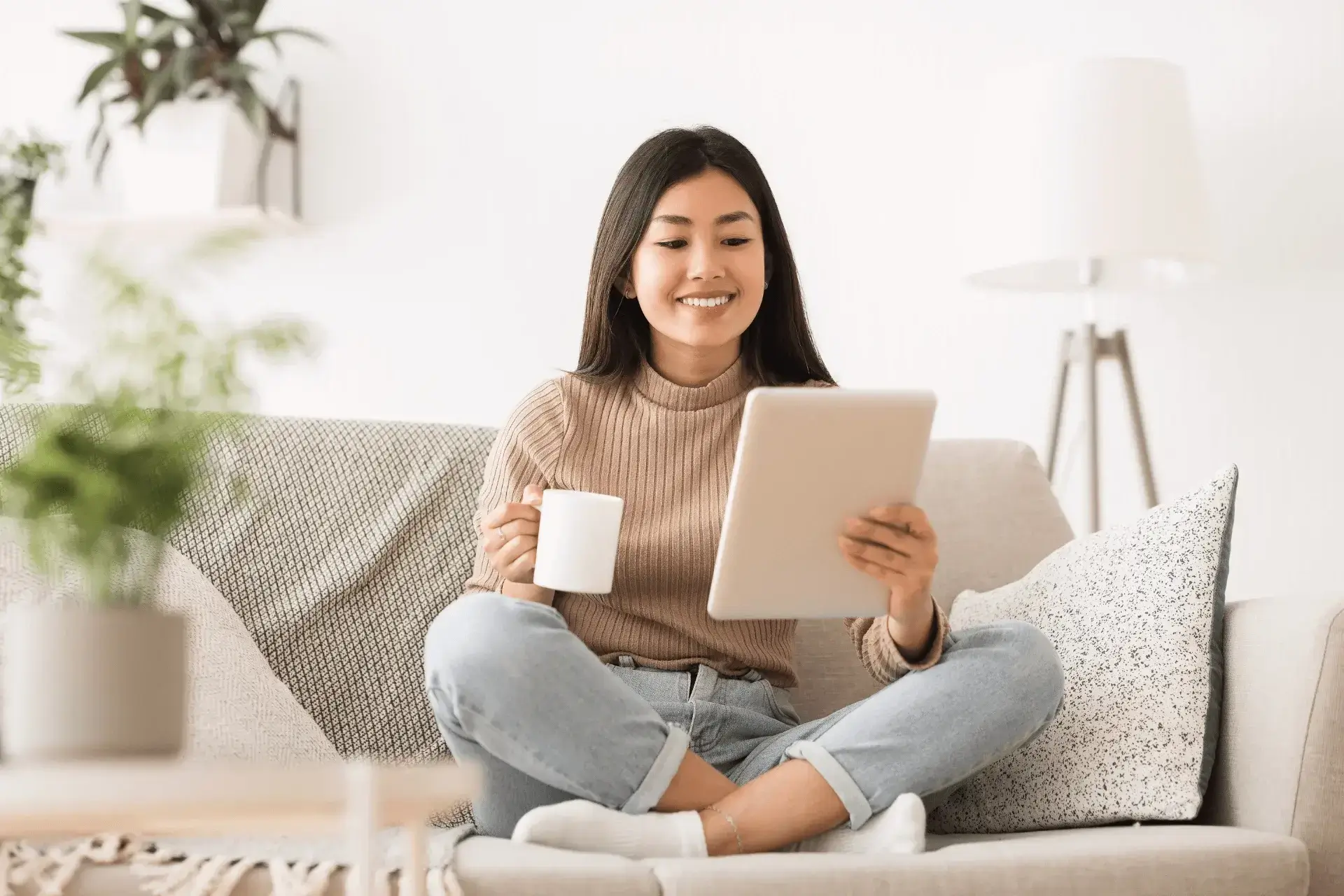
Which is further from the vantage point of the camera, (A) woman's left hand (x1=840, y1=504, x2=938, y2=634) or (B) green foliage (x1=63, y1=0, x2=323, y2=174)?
(B) green foliage (x1=63, y1=0, x2=323, y2=174)

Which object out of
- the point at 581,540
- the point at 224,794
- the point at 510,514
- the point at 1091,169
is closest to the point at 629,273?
the point at 510,514

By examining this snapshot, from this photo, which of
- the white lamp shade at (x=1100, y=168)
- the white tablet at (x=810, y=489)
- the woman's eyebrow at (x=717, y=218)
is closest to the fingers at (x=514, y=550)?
the white tablet at (x=810, y=489)

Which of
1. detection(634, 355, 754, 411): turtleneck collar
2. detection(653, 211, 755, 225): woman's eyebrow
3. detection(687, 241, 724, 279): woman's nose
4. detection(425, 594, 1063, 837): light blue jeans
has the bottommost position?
detection(425, 594, 1063, 837): light blue jeans

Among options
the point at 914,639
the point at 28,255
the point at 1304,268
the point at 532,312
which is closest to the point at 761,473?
the point at 914,639

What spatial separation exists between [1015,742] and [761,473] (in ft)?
1.28

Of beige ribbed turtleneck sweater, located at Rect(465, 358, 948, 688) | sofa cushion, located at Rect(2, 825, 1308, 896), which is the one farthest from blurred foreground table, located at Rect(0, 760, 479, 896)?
beige ribbed turtleneck sweater, located at Rect(465, 358, 948, 688)

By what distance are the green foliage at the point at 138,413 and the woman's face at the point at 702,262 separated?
99 cm

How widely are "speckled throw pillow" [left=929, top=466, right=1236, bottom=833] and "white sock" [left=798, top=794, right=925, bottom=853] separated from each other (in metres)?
0.22

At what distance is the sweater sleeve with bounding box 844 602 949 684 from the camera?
1486 millimetres

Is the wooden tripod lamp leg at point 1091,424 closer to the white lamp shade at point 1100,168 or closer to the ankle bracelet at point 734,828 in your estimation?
the white lamp shade at point 1100,168

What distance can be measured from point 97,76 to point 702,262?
1669 millimetres

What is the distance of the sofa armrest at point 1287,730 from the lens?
4.47 feet

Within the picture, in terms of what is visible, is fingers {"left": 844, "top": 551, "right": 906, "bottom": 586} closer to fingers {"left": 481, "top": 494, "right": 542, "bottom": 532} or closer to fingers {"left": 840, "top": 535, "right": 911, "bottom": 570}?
fingers {"left": 840, "top": 535, "right": 911, "bottom": 570}

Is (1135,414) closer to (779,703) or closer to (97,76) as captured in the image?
(779,703)
